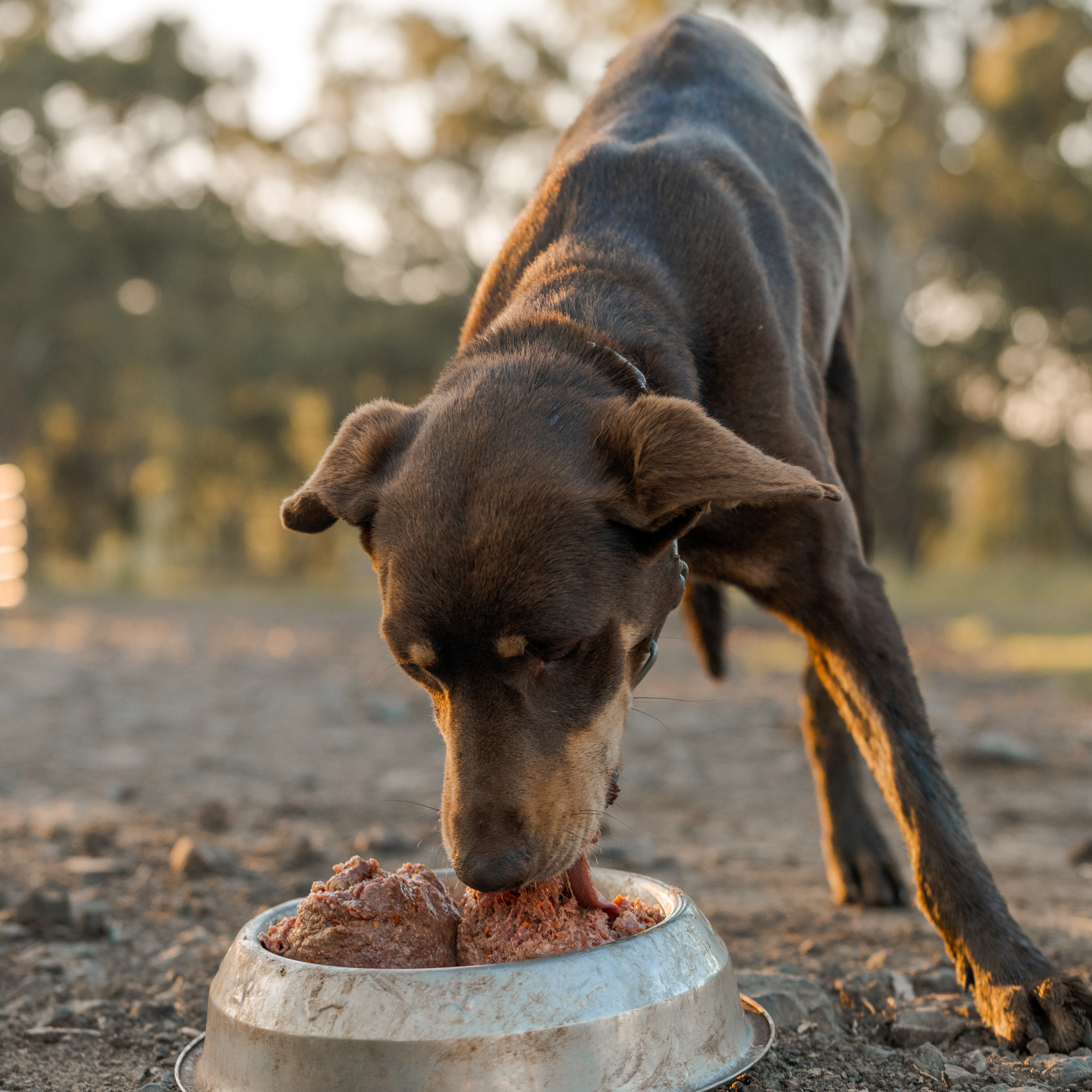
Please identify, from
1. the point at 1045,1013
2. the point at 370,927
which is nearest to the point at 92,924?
the point at 370,927

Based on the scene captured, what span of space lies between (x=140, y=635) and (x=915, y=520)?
Answer: 18.3 meters

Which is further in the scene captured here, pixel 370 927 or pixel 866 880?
pixel 866 880

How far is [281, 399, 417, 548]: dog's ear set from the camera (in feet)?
10.1

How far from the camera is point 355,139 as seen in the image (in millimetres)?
30391

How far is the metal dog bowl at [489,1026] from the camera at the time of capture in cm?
232

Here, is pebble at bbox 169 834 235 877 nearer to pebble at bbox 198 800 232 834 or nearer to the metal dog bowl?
pebble at bbox 198 800 232 834

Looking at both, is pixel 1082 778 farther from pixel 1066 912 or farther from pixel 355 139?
pixel 355 139

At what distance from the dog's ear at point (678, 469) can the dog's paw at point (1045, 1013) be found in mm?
1298

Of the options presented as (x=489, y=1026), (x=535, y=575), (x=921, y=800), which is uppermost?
(x=535, y=575)

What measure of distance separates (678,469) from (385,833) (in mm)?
2570

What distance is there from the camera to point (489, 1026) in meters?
2.32

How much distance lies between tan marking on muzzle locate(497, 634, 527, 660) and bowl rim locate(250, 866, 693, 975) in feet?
2.03

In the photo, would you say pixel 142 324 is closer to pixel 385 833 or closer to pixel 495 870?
pixel 385 833

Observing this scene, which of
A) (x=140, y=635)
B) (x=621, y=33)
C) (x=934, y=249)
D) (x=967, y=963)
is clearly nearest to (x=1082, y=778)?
(x=967, y=963)
